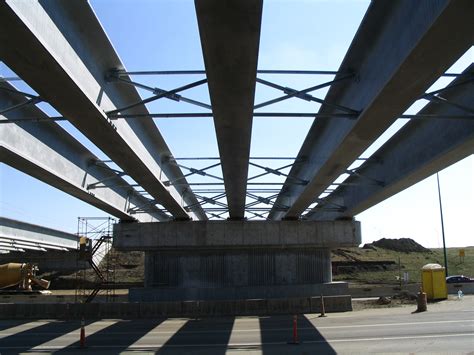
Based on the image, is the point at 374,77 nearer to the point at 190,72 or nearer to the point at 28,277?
the point at 190,72

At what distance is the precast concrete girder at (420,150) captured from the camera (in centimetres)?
1278

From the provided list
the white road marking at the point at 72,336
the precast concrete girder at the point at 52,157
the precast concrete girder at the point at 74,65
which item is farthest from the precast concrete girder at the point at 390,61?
the white road marking at the point at 72,336

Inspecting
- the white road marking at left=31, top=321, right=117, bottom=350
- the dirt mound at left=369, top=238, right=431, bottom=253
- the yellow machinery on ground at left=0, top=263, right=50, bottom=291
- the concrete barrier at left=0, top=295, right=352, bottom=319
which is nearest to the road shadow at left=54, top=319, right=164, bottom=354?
the white road marking at left=31, top=321, right=117, bottom=350

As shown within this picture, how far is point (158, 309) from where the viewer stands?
2547 cm

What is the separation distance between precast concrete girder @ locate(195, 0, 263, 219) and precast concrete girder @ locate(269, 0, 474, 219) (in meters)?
2.40

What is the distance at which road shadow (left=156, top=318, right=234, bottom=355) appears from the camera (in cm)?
1511

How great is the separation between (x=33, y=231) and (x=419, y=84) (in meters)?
49.6

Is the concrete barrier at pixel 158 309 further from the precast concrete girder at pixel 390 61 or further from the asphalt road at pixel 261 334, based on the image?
the precast concrete girder at pixel 390 61

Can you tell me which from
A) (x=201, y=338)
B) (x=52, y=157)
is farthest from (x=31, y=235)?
(x=52, y=157)

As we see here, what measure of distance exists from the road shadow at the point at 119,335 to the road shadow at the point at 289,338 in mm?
4494

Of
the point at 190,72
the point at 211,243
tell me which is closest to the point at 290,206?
the point at 211,243

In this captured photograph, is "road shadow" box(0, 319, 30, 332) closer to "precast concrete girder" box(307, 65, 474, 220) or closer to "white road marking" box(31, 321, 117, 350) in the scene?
"white road marking" box(31, 321, 117, 350)

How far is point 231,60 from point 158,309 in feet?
65.7

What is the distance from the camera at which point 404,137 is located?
1705 cm
